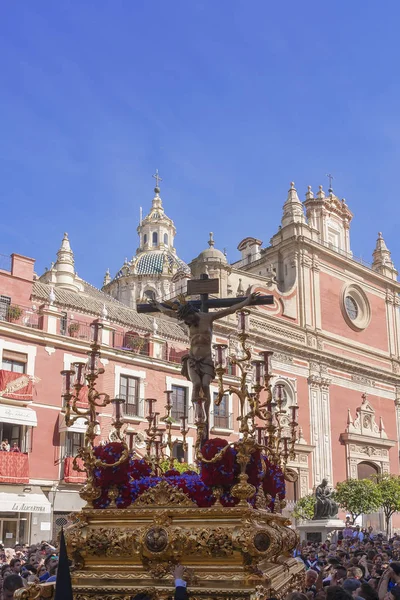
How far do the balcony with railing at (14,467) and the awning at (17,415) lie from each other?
103 cm

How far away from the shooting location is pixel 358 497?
3159 centimetres

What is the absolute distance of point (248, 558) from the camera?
6398mm

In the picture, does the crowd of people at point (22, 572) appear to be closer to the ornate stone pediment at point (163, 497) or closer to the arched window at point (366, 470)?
the ornate stone pediment at point (163, 497)

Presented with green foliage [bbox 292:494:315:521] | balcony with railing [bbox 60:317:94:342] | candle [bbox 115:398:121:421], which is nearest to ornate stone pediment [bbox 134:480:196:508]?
candle [bbox 115:398:121:421]

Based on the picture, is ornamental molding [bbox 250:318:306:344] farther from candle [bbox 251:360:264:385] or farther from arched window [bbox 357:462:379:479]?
candle [bbox 251:360:264:385]

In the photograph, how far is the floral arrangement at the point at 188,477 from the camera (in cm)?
705

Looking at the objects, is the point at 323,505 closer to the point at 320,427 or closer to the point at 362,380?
the point at 320,427

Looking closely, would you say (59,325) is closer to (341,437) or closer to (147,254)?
(341,437)

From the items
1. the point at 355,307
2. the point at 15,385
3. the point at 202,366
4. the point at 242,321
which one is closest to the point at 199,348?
the point at 202,366

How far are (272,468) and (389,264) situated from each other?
3874 cm

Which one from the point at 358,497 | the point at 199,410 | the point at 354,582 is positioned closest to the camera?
the point at 354,582

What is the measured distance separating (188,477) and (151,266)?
54905 mm

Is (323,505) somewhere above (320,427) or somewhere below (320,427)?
below

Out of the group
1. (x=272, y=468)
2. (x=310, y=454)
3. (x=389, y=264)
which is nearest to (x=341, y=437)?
(x=310, y=454)
